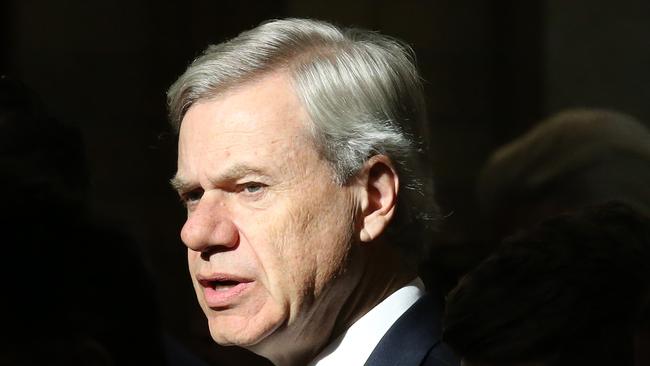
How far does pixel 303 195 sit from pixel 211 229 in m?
0.18

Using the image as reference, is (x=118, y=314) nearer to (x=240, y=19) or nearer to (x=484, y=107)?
(x=240, y=19)

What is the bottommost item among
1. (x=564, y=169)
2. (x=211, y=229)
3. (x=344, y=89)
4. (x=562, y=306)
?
(x=564, y=169)

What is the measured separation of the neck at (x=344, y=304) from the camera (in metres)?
2.63

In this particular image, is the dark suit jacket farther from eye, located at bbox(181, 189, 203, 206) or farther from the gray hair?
eye, located at bbox(181, 189, 203, 206)

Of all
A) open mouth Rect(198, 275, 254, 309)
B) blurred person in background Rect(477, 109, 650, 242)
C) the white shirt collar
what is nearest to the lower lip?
open mouth Rect(198, 275, 254, 309)

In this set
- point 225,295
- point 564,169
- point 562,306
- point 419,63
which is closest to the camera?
point 562,306

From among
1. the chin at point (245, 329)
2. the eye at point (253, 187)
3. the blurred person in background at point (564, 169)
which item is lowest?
the blurred person in background at point (564, 169)

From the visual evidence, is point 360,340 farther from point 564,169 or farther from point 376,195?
point 564,169

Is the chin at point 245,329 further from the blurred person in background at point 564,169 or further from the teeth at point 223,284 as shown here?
the blurred person in background at point 564,169

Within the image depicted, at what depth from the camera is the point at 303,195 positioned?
257cm

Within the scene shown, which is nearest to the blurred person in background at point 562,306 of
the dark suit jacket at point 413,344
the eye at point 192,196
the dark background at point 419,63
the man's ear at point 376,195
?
the dark suit jacket at point 413,344

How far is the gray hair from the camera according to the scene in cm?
258

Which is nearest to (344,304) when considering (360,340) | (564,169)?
(360,340)

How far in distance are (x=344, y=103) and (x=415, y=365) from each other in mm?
504
